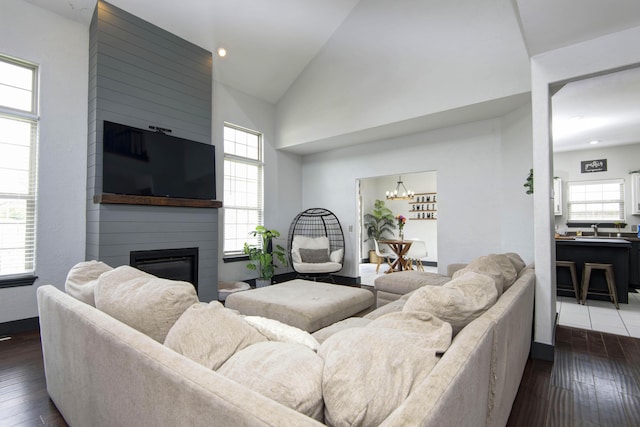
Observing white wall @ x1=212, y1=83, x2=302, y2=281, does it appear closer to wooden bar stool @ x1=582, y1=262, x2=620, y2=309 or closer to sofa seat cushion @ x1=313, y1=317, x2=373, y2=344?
sofa seat cushion @ x1=313, y1=317, x2=373, y2=344

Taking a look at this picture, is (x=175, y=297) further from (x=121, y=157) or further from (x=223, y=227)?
(x=223, y=227)

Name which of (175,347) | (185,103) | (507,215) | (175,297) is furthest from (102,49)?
(507,215)

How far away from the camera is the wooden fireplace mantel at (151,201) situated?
358 centimetres

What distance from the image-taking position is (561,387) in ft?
7.36

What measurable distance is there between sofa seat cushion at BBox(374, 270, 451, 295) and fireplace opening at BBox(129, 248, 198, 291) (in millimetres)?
2670

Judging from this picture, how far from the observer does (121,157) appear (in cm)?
379

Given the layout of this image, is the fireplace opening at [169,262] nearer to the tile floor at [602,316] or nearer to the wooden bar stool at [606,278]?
the tile floor at [602,316]

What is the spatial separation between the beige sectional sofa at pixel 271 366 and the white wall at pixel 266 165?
373 cm

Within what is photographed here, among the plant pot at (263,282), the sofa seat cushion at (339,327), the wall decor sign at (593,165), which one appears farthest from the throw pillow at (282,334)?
the wall decor sign at (593,165)

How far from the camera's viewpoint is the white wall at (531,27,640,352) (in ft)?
8.51

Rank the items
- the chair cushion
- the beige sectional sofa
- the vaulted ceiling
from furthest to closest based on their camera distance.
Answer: the chair cushion
the vaulted ceiling
the beige sectional sofa

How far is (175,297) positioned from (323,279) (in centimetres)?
479

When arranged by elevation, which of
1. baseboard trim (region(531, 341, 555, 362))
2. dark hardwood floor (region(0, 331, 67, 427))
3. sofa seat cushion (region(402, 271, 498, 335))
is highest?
sofa seat cushion (region(402, 271, 498, 335))

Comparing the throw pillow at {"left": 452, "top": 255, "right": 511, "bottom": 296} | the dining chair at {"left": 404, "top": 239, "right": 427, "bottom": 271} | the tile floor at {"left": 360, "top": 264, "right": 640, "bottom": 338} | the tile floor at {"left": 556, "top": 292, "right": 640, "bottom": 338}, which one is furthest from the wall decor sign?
the throw pillow at {"left": 452, "top": 255, "right": 511, "bottom": 296}
